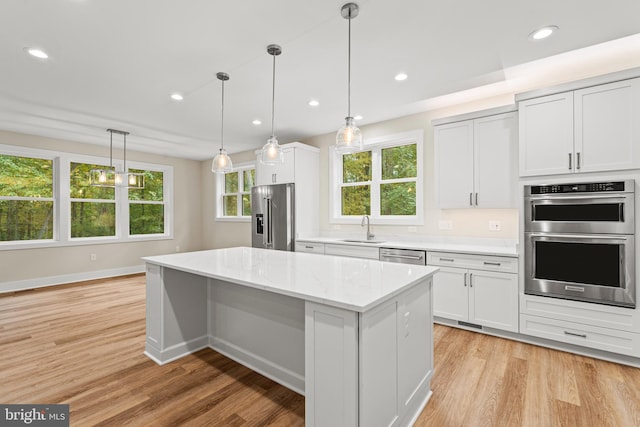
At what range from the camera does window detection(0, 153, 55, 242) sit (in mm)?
4848

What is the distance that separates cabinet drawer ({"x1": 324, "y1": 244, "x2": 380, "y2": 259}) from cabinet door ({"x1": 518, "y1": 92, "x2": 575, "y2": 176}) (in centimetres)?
176

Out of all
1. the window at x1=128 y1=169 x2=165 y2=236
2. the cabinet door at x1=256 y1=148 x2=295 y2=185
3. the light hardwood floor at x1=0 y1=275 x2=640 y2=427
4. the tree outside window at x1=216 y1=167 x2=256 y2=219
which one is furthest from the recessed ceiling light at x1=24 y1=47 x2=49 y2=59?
the tree outside window at x1=216 y1=167 x2=256 y2=219

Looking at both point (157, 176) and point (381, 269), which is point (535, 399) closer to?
point (381, 269)

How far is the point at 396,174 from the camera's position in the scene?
439cm

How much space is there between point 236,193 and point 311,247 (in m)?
3.05

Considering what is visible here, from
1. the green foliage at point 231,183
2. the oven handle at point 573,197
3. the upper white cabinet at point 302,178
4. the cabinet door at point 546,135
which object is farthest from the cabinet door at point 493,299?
the green foliage at point 231,183

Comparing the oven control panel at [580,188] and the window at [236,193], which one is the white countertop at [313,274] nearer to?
the oven control panel at [580,188]

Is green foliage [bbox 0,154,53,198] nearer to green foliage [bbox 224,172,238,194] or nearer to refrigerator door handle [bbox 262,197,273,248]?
green foliage [bbox 224,172,238,194]

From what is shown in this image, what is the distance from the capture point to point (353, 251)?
3910 millimetres

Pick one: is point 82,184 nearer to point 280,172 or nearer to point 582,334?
point 280,172

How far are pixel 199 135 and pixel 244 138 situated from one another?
75cm

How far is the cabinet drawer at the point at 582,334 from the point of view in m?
2.41

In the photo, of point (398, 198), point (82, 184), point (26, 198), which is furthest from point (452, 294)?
point (26, 198)

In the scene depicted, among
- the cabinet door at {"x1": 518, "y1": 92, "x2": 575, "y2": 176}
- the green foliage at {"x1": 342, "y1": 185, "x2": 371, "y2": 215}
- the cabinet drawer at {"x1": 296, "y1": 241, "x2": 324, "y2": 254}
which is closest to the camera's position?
the cabinet door at {"x1": 518, "y1": 92, "x2": 575, "y2": 176}
